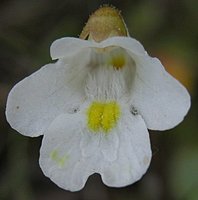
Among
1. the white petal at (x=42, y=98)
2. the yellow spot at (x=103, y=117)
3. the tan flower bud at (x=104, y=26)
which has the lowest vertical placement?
the yellow spot at (x=103, y=117)

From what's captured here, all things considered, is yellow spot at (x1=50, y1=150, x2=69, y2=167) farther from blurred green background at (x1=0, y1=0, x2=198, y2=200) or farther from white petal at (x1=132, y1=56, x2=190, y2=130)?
blurred green background at (x1=0, y1=0, x2=198, y2=200)

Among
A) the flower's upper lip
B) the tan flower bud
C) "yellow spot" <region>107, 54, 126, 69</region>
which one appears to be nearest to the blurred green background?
"yellow spot" <region>107, 54, 126, 69</region>

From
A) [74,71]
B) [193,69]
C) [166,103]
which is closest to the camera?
[166,103]

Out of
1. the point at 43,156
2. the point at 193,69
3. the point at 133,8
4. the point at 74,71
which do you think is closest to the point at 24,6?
the point at 133,8

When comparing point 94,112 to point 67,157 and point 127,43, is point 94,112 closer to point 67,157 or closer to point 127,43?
point 67,157

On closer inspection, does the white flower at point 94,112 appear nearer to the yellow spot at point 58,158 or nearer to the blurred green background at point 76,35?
the yellow spot at point 58,158

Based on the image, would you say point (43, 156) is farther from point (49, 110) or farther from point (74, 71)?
point (74, 71)

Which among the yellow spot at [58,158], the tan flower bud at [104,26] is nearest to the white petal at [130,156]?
the yellow spot at [58,158]

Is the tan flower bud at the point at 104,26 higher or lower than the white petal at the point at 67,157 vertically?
higher

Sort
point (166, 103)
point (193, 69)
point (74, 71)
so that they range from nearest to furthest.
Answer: point (166, 103), point (74, 71), point (193, 69)
